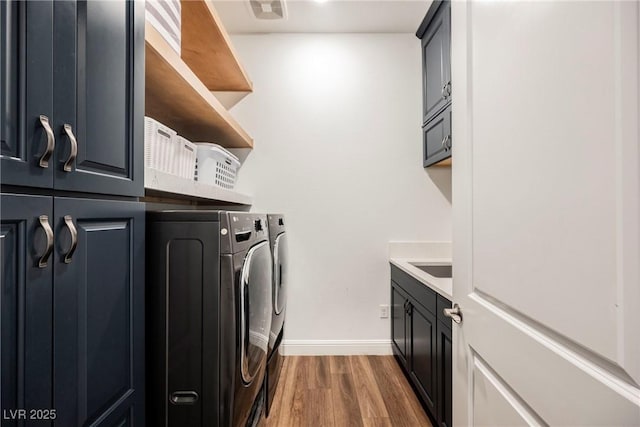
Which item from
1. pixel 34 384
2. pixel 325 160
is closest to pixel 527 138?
pixel 34 384

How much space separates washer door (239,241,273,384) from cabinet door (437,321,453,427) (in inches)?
34.3

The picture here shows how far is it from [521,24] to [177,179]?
4.39 feet

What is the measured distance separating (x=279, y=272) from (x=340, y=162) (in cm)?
114

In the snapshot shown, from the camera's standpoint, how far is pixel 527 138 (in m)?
0.67

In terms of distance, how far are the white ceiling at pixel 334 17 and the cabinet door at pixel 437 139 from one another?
34.4 inches

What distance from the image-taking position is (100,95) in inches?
32.5

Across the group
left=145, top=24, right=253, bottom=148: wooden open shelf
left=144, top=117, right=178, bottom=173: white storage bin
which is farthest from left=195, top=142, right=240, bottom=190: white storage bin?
left=144, top=117, right=178, bottom=173: white storage bin

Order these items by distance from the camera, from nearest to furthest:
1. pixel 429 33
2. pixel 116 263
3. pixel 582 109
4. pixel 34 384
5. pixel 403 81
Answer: pixel 582 109 → pixel 34 384 → pixel 116 263 → pixel 429 33 → pixel 403 81

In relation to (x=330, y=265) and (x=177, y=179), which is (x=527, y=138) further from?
(x=330, y=265)

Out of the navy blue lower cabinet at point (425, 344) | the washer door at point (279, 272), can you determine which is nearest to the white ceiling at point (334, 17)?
the washer door at point (279, 272)

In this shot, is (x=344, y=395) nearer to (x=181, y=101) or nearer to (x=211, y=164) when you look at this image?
(x=211, y=164)

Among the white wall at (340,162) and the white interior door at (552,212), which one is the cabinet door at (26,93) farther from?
the white wall at (340,162)

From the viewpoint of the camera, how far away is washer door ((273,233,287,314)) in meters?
1.92

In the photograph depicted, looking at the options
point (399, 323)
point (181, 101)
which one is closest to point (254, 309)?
point (181, 101)
